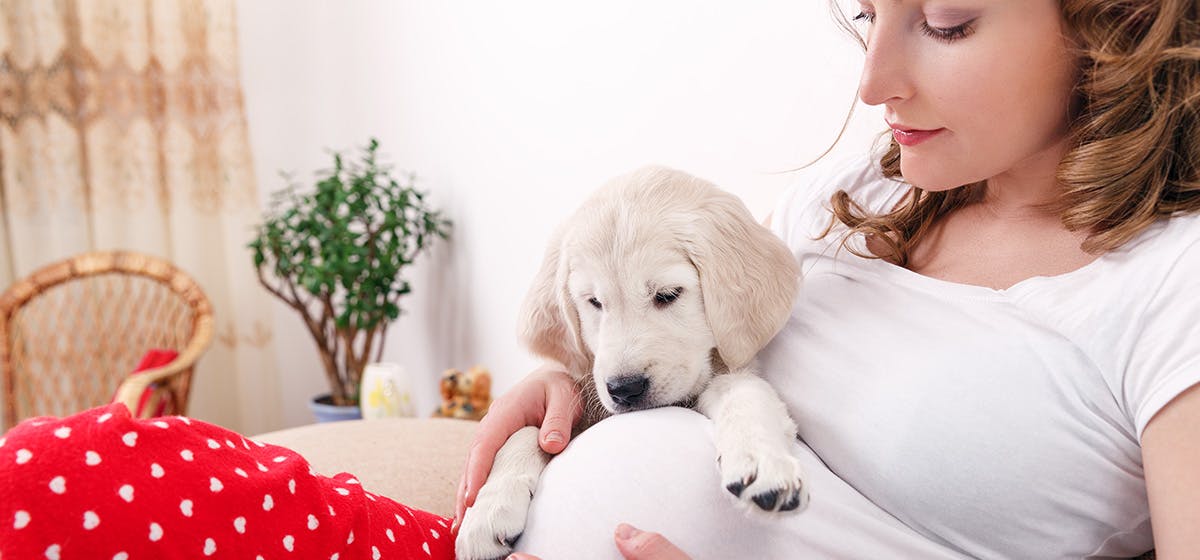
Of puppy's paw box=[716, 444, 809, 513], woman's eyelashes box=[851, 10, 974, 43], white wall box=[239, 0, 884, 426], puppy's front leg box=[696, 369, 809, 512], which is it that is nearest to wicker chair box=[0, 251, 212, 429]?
white wall box=[239, 0, 884, 426]

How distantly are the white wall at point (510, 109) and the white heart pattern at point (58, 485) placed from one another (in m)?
1.26

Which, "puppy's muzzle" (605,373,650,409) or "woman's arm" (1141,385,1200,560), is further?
"puppy's muzzle" (605,373,650,409)

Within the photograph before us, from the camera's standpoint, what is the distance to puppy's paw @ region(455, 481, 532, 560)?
1062 millimetres

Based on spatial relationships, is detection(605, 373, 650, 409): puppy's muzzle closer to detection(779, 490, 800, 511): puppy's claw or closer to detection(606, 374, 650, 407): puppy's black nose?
detection(606, 374, 650, 407): puppy's black nose

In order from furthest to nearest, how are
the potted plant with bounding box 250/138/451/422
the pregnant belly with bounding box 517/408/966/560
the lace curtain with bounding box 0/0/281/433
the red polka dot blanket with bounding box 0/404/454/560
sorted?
the lace curtain with bounding box 0/0/281/433, the potted plant with bounding box 250/138/451/422, the pregnant belly with bounding box 517/408/966/560, the red polka dot blanket with bounding box 0/404/454/560

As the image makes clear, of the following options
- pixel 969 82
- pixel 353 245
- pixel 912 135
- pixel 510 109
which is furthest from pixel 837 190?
pixel 353 245

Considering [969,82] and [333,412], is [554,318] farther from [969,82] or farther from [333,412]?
[333,412]

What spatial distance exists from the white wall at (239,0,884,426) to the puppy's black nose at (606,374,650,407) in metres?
0.65

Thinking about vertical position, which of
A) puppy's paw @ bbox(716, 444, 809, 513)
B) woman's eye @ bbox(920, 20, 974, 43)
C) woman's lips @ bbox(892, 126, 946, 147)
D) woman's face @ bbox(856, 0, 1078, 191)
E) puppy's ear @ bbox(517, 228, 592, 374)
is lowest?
puppy's paw @ bbox(716, 444, 809, 513)

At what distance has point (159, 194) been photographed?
3699mm

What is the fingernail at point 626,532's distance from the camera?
97cm

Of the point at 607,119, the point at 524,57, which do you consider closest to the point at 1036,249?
the point at 607,119

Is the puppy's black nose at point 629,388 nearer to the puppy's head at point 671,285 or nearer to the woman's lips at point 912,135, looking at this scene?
the puppy's head at point 671,285

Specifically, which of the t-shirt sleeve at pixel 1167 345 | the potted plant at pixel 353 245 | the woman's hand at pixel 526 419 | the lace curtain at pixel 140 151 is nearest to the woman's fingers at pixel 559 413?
the woman's hand at pixel 526 419
